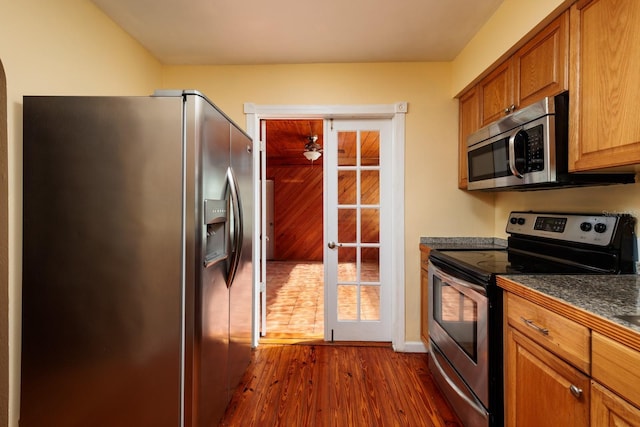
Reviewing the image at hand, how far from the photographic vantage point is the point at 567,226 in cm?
167

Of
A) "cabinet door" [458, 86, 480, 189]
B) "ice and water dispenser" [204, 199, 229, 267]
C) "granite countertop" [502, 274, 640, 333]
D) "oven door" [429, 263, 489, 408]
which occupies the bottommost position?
"oven door" [429, 263, 489, 408]

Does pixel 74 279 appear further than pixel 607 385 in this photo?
Yes

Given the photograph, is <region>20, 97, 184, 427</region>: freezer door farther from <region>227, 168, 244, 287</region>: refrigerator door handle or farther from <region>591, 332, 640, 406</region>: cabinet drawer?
<region>591, 332, 640, 406</region>: cabinet drawer

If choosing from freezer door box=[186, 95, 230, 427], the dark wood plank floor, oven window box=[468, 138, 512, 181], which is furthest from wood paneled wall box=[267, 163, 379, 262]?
freezer door box=[186, 95, 230, 427]

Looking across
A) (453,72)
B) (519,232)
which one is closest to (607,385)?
(519,232)

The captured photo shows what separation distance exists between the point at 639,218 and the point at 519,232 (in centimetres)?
66

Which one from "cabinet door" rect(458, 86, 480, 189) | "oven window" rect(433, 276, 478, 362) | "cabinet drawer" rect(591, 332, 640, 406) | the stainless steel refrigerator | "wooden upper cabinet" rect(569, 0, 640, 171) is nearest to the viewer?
"cabinet drawer" rect(591, 332, 640, 406)

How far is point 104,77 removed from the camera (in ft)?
6.21

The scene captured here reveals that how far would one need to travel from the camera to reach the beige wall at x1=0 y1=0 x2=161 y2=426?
4.32 ft

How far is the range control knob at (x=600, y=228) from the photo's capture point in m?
1.45

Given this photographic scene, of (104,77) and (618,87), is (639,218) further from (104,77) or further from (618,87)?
(104,77)

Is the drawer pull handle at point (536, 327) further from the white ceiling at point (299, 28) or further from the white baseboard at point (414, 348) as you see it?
the white ceiling at point (299, 28)

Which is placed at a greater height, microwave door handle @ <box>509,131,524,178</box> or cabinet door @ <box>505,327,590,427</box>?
microwave door handle @ <box>509,131,524,178</box>

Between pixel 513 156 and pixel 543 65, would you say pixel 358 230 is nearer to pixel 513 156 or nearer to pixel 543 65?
pixel 513 156
